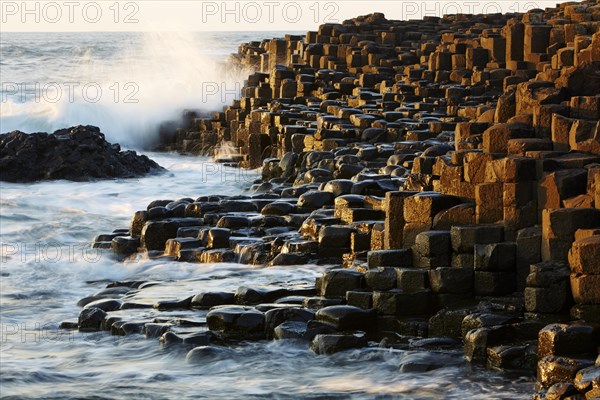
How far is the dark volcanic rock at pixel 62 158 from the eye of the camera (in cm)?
2395

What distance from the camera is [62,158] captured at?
2412cm

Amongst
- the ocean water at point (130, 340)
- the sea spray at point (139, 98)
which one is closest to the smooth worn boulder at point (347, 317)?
the ocean water at point (130, 340)

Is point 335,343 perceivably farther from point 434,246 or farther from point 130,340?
point 130,340

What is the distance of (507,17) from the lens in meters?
40.2

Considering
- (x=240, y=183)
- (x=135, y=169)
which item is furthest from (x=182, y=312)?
(x=135, y=169)

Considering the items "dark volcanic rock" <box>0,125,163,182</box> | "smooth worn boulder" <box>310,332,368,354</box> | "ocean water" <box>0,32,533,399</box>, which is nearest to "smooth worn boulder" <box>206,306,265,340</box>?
"ocean water" <box>0,32,533,399</box>

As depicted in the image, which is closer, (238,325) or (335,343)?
(335,343)

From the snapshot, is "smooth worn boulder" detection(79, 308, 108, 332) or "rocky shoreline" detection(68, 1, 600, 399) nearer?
"rocky shoreline" detection(68, 1, 600, 399)

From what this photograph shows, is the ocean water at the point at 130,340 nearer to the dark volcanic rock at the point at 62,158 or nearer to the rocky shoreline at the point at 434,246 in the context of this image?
the rocky shoreline at the point at 434,246

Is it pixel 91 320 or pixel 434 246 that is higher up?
pixel 434 246

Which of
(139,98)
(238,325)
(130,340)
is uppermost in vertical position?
(139,98)

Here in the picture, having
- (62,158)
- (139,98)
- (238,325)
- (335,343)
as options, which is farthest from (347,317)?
(139,98)

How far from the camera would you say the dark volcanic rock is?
943 inches

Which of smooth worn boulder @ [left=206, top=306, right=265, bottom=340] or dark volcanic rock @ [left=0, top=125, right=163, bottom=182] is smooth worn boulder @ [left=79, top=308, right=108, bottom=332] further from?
dark volcanic rock @ [left=0, top=125, right=163, bottom=182]
